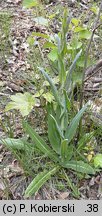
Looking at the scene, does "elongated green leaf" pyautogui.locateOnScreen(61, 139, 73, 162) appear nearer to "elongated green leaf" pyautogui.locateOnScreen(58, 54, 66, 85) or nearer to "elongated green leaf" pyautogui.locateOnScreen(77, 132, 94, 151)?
"elongated green leaf" pyautogui.locateOnScreen(77, 132, 94, 151)

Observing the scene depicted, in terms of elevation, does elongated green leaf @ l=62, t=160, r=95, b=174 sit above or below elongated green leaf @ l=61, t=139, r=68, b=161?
below

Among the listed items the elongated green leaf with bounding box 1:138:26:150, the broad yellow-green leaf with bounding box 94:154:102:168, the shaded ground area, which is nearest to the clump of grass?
the shaded ground area

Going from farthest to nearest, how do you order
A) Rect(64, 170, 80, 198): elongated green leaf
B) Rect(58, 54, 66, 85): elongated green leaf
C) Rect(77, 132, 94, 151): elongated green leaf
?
Rect(77, 132, 94, 151): elongated green leaf < Rect(64, 170, 80, 198): elongated green leaf < Rect(58, 54, 66, 85): elongated green leaf

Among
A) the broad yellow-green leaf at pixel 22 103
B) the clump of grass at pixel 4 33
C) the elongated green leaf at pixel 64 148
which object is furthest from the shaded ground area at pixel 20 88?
the broad yellow-green leaf at pixel 22 103

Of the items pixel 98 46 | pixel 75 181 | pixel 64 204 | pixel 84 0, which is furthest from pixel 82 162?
pixel 84 0

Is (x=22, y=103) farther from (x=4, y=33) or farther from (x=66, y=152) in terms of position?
(x=4, y=33)

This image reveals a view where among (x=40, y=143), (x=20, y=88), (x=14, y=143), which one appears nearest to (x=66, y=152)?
(x=40, y=143)
